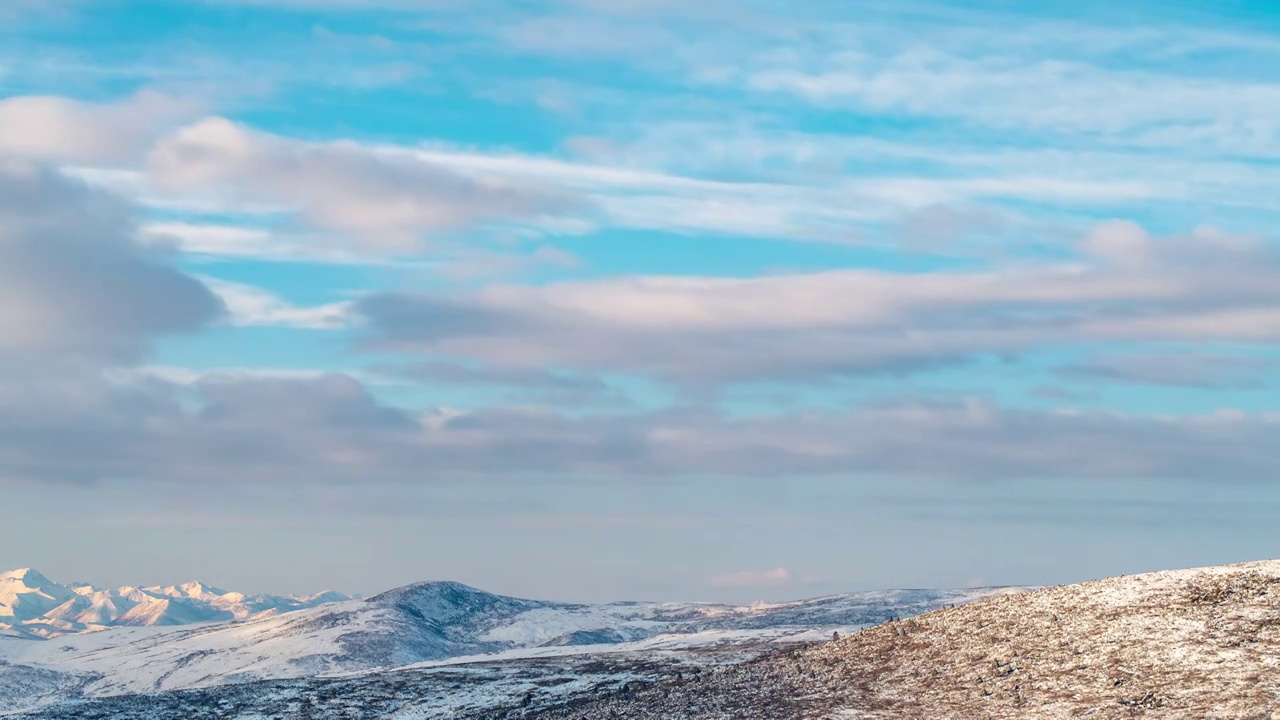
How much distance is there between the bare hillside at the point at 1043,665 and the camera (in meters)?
53.2

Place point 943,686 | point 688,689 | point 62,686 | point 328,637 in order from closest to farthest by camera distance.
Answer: point 943,686 → point 688,689 → point 62,686 → point 328,637

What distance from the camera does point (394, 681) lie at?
86500 mm

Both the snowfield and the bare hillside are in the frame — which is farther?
the snowfield

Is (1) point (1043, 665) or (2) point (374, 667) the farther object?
(2) point (374, 667)

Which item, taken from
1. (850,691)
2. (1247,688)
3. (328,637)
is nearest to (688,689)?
(850,691)

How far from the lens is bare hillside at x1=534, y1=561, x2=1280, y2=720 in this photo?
53.2 metres

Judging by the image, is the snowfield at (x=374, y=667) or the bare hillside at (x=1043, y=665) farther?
the snowfield at (x=374, y=667)

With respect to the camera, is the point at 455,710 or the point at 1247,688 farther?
the point at 455,710

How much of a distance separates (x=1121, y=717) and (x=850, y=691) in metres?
15.2

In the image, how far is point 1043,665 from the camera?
59125 mm

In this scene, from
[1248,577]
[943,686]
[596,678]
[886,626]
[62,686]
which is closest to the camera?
[943,686]

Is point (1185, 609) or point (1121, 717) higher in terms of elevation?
point (1185, 609)

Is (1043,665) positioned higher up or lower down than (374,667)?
lower down

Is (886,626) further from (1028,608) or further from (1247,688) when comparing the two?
(1247,688)
